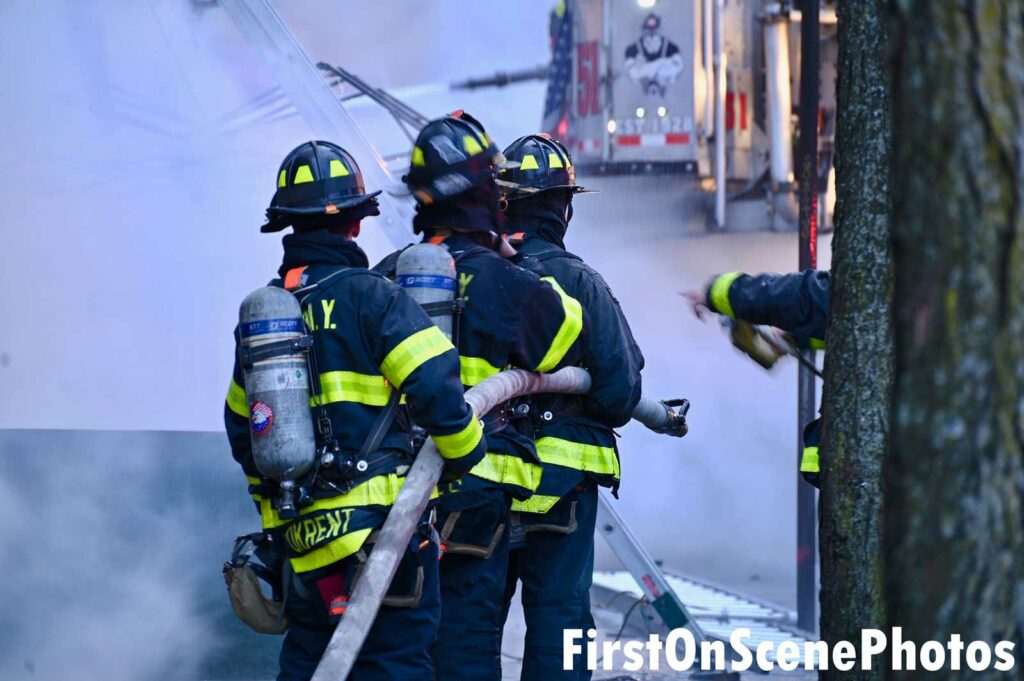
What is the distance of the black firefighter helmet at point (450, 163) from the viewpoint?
3.63 meters

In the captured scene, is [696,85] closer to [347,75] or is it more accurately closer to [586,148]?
[586,148]

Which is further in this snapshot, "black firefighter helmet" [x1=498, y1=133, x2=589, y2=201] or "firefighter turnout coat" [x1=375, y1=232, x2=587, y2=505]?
"black firefighter helmet" [x1=498, y1=133, x2=589, y2=201]

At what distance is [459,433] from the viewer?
9.92 ft

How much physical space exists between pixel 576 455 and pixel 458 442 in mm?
979

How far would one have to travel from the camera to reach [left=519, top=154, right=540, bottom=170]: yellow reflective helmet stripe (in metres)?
4.21

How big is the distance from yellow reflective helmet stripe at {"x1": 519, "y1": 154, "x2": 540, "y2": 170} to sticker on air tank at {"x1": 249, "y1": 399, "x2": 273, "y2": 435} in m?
1.57

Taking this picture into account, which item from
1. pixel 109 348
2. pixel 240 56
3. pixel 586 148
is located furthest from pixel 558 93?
pixel 109 348

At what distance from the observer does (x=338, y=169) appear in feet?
10.5

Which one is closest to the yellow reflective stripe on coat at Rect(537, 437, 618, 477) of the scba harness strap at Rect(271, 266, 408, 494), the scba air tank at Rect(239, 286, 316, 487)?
the scba harness strap at Rect(271, 266, 408, 494)

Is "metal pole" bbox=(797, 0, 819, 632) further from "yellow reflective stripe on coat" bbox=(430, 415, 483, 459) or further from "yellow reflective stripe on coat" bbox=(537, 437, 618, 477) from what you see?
"yellow reflective stripe on coat" bbox=(430, 415, 483, 459)

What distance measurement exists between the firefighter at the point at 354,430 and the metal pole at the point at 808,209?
3.22m

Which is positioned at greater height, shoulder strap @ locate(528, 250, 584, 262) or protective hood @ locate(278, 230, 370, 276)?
protective hood @ locate(278, 230, 370, 276)

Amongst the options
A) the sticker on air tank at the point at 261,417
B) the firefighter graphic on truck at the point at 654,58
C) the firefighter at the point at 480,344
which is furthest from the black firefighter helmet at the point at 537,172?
the firefighter graphic on truck at the point at 654,58

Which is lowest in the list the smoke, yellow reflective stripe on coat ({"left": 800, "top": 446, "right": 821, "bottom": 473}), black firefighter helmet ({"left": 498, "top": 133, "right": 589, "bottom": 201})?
the smoke
